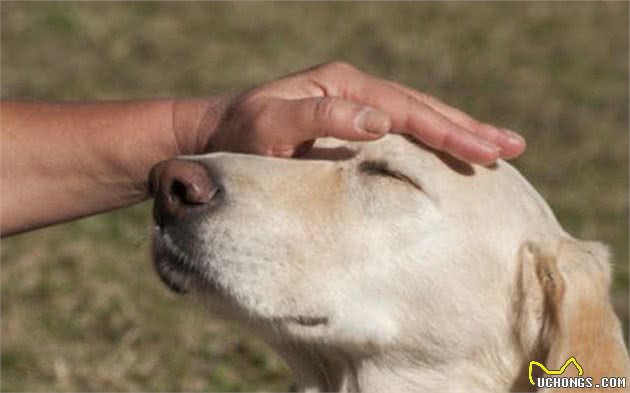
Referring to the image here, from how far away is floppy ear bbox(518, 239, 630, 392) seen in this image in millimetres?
3643

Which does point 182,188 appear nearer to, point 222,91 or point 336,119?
point 336,119

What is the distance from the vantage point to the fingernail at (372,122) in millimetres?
3713

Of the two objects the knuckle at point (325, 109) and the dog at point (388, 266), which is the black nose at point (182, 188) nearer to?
the dog at point (388, 266)

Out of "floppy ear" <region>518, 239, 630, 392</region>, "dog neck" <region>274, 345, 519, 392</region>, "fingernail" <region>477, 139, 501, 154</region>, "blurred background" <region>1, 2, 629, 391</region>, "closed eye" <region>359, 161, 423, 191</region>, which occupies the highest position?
"fingernail" <region>477, 139, 501, 154</region>

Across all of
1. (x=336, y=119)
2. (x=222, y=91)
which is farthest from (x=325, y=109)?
(x=222, y=91)

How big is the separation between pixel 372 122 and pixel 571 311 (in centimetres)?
66

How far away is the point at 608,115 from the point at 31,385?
19.2ft

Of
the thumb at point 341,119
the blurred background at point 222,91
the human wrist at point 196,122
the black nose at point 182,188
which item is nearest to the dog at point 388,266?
the black nose at point 182,188

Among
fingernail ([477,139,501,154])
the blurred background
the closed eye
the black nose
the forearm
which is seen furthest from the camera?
the blurred background

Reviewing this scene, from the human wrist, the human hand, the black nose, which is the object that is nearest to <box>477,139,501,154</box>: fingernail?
the human hand

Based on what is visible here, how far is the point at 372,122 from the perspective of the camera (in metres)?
3.71

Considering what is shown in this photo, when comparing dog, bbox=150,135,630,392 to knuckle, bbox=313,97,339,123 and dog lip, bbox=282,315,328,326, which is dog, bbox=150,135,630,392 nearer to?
dog lip, bbox=282,315,328,326

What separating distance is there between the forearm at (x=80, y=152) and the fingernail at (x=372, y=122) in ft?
2.18

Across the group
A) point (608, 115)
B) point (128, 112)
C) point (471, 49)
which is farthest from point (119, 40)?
point (128, 112)
